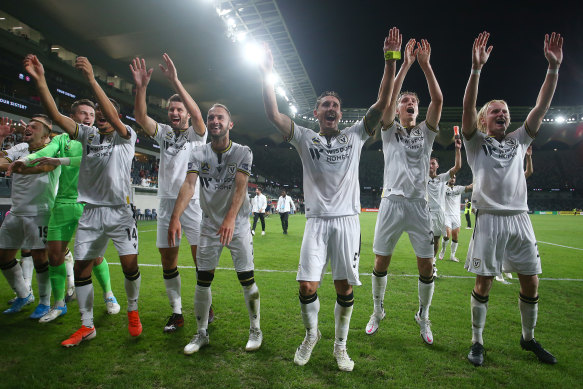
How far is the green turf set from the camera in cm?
282

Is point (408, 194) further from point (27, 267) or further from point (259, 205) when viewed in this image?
→ point (259, 205)

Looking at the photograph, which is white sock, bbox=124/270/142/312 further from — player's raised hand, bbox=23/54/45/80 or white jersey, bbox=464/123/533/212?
white jersey, bbox=464/123/533/212

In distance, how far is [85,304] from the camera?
361cm

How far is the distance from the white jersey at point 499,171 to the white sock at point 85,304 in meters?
4.50

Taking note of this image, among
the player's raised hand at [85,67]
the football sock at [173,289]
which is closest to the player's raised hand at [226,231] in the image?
the football sock at [173,289]

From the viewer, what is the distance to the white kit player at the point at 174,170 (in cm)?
398

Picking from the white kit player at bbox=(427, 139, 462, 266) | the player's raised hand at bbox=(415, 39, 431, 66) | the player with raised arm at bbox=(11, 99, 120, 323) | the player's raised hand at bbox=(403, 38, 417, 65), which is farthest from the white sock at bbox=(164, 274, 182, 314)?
the white kit player at bbox=(427, 139, 462, 266)

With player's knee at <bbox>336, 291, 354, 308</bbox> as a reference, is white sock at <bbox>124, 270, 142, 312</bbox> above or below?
below

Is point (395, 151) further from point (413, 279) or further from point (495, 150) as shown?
point (413, 279)

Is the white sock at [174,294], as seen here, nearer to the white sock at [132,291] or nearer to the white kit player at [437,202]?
the white sock at [132,291]

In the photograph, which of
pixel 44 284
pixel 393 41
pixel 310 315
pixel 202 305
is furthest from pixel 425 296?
pixel 44 284

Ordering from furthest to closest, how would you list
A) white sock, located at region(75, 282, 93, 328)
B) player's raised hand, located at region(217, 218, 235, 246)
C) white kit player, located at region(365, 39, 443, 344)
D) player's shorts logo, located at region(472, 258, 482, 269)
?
white kit player, located at region(365, 39, 443, 344), white sock, located at region(75, 282, 93, 328), player's shorts logo, located at region(472, 258, 482, 269), player's raised hand, located at region(217, 218, 235, 246)

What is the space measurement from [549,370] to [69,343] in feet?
15.9

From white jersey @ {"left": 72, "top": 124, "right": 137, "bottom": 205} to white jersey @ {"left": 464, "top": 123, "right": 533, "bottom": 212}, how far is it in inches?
162
